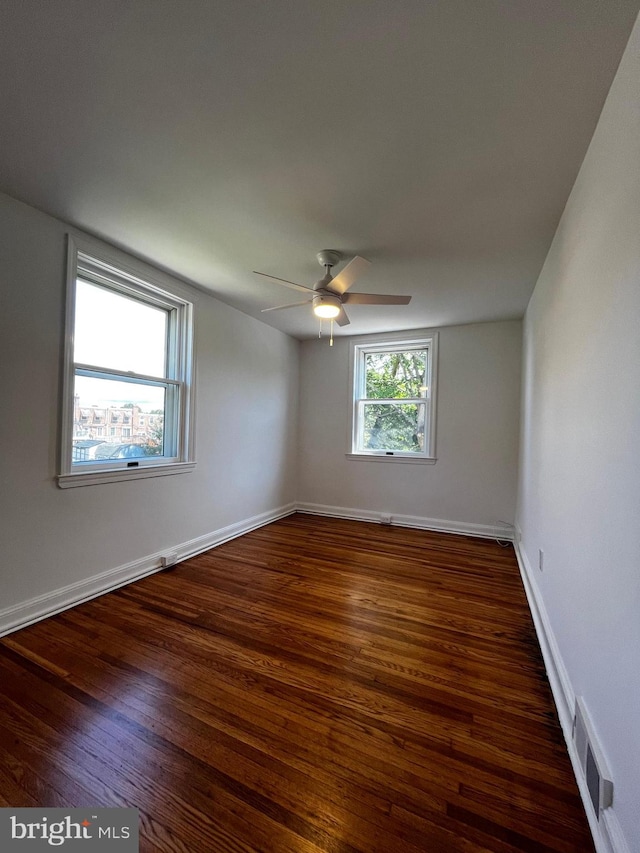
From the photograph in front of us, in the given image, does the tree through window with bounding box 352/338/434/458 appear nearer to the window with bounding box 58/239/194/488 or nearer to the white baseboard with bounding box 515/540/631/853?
the white baseboard with bounding box 515/540/631/853

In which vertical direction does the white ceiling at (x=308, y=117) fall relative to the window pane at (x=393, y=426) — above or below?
above

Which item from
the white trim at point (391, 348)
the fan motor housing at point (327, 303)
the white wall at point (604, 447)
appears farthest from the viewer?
the white trim at point (391, 348)

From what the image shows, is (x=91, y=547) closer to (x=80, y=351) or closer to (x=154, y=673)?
(x=154, y=673)

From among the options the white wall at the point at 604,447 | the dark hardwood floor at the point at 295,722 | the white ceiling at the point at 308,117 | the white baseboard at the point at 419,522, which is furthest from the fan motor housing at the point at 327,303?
the white baseboard at the point at 419,522

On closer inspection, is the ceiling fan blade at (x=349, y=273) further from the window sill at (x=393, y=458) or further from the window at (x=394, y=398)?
the window sill at (x=393, y=458)

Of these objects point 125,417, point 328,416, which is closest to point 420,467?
point 328,416

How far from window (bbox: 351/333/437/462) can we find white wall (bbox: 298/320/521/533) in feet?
0.40

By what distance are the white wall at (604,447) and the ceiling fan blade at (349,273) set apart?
1109mm

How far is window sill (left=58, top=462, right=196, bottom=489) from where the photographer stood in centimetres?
235

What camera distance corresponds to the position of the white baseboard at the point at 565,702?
0.95m

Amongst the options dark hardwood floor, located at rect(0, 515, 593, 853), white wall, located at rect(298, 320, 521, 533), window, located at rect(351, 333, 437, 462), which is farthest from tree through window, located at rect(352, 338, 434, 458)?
dark hardwood floor, located at rect(0, 515, 593, 853)

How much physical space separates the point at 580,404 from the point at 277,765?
1.89 m

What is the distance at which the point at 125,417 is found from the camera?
2.85 m

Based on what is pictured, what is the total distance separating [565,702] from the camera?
58.6 inches
